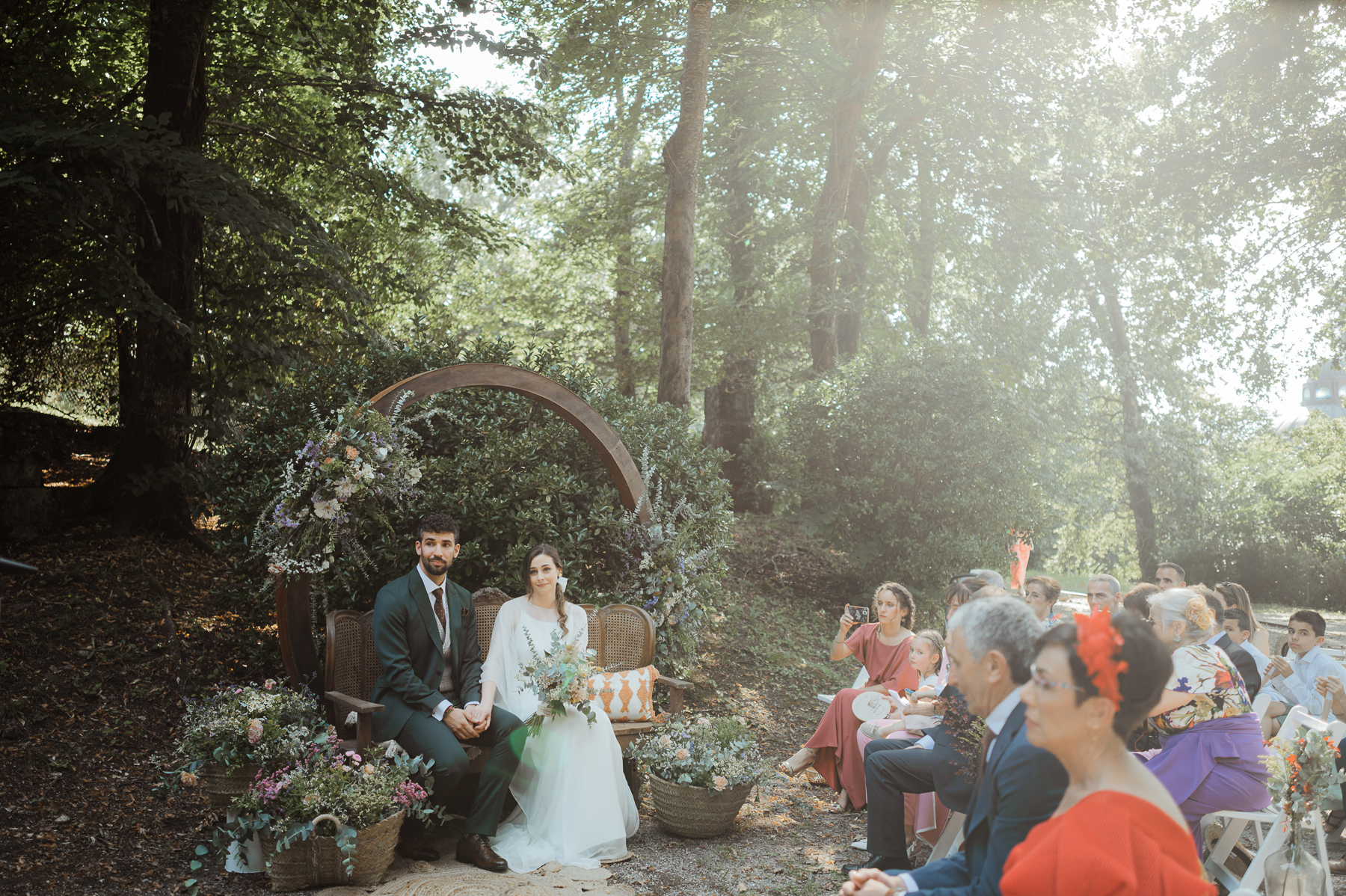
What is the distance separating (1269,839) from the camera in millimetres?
3934

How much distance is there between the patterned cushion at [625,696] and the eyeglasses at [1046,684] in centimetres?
382

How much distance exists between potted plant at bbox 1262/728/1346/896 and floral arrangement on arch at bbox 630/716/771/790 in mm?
2539

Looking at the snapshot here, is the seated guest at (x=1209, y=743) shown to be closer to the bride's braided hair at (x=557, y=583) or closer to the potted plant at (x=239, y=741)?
the bride's braided hair at (x=557, y=583)

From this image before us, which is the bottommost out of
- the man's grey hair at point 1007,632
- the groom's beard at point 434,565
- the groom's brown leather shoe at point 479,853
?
the groom's brown leather shoe at point 479,853

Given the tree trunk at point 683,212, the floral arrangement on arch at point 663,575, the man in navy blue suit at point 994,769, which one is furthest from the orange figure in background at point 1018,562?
the man in navy blue suit at point 994,769

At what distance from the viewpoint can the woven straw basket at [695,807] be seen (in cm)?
504

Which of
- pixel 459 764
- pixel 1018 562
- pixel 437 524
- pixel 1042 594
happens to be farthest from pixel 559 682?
pixel 1018 562

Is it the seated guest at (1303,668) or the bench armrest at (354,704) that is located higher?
the seated guest at (1303,668)

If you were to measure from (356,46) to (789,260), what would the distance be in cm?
834

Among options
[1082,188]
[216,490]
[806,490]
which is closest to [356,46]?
[216,490]

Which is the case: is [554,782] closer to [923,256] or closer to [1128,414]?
[923,256]

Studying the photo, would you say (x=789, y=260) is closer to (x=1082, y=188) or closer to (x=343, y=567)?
(x=1082, y=188)

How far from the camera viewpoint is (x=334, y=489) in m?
5.16

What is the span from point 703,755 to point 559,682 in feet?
3.26
